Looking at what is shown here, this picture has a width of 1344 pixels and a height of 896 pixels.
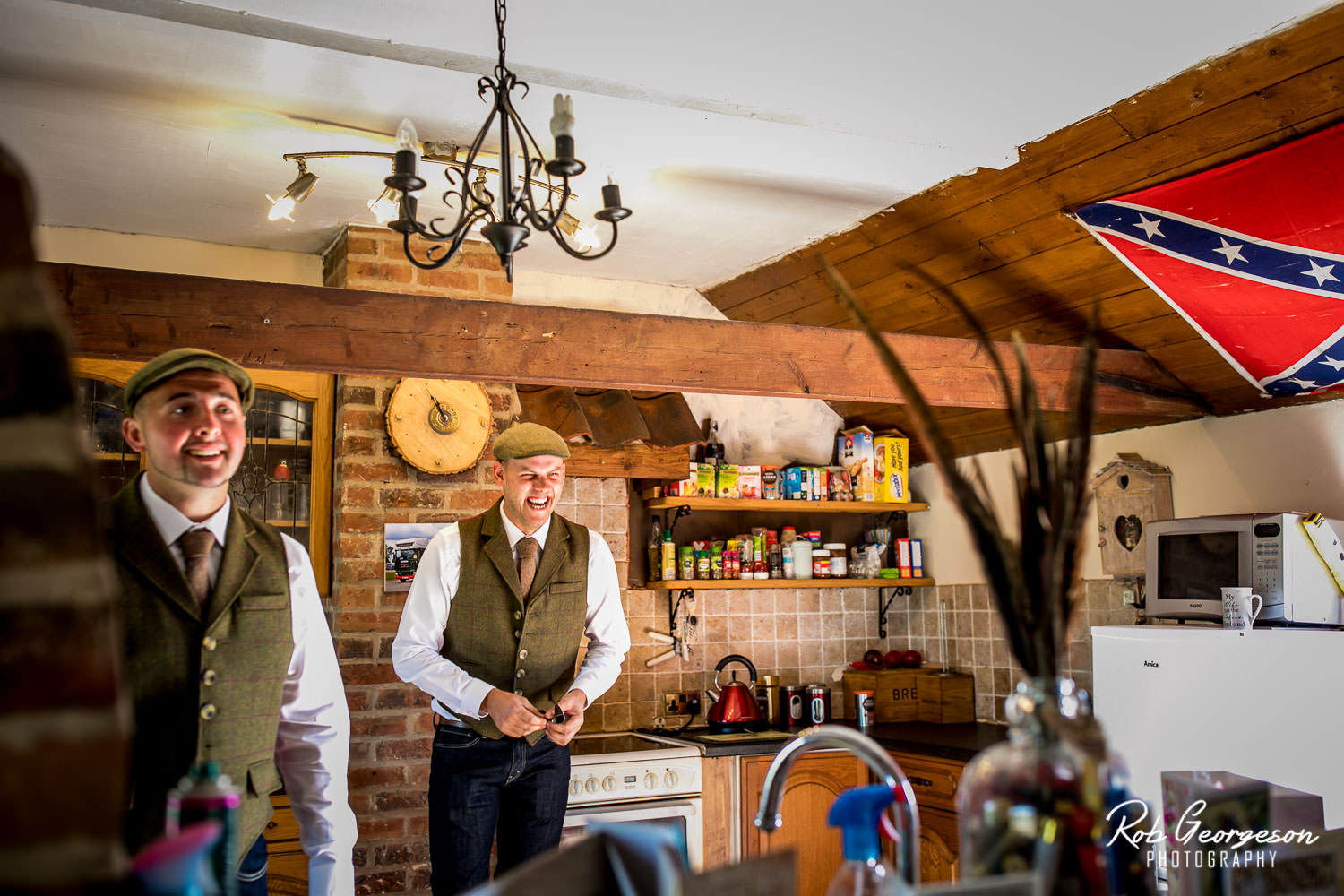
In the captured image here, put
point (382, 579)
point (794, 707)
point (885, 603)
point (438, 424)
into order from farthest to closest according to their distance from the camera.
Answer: point (885, 603)
point (794, 707)
point (438, 424)
point (382, 579)

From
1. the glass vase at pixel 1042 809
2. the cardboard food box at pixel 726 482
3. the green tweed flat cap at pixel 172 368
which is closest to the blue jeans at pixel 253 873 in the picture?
the green tweed flat cap at pixel 172 368

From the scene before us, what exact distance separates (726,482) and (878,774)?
3853mm

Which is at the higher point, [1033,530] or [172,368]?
[172,368]

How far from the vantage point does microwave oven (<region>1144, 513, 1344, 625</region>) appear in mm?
3318

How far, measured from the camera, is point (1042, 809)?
0.91 m

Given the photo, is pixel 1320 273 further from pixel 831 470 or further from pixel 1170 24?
pixel 831 470

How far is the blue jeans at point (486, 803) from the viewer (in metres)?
2.88

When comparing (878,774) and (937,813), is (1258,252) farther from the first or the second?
(878,774)

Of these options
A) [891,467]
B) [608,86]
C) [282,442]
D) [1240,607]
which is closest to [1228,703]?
[1240,607]

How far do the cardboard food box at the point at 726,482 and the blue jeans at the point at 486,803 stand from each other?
2180 mm

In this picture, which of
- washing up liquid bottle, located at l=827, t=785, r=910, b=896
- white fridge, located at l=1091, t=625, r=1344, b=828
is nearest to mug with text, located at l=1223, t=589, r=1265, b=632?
white fridge, located at l=1091, t=625, r=1344, b=828

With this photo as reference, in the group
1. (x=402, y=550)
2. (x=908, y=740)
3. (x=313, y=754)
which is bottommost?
(x=908, y=740)

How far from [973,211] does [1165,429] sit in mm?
1470

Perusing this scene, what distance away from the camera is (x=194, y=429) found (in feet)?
5.43
